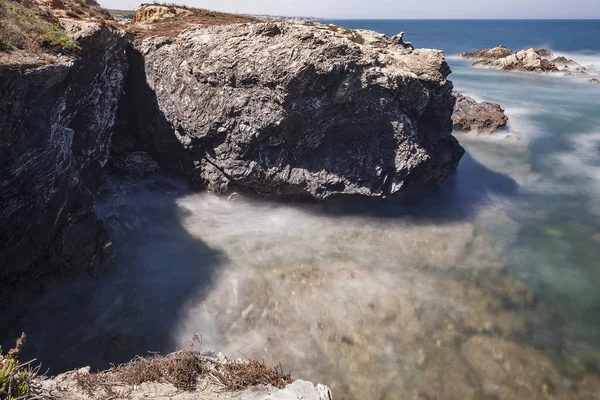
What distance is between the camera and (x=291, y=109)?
1588 centimetres

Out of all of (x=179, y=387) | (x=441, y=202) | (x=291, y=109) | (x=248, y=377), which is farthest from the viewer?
(x=441, y=202)

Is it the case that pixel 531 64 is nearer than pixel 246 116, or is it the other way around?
pixel 246 116

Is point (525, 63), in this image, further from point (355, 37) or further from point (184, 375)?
point (184, 375)

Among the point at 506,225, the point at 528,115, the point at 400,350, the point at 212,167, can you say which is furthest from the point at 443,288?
the point at 528,115

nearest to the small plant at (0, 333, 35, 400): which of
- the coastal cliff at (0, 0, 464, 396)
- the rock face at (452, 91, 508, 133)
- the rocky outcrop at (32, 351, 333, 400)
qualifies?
the rocky outcrop at (32, 351, 333, 400)

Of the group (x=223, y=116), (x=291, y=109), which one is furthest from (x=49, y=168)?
(x=291, y=109)

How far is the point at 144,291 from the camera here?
12.6 metres

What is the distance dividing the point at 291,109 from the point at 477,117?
1971 cm

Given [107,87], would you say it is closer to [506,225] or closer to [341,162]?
[341,162]

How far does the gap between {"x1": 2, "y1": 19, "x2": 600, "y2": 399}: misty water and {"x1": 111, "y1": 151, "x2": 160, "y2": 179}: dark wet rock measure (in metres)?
0.58

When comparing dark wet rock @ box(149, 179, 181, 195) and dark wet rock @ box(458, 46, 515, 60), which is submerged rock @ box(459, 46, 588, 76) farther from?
dark wet rock @ box(149, 179, 181, 195)

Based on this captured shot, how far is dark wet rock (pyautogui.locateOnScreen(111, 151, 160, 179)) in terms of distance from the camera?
1855 centimetres

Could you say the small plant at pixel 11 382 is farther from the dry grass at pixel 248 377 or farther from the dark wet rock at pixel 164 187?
A: the dark wet rock at pixel 164 187

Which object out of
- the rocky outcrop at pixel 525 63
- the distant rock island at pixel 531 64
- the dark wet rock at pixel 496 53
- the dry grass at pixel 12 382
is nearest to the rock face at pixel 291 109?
the dry grass at pixel 12 382
